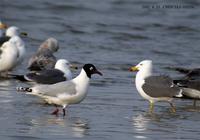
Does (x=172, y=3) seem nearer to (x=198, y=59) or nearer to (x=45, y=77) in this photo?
(x=198, y=59)

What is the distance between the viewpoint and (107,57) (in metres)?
18.4

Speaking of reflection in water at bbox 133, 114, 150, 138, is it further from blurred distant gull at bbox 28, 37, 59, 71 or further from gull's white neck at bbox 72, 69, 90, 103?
blurred distant gull at bbox 28, 37, 59, 71

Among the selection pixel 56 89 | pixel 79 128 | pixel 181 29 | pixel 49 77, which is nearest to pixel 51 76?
pixel 49 77

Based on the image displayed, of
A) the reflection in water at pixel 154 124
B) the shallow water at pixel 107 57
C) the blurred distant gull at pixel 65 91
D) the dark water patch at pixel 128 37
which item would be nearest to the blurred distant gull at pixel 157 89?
the shallow water at pixel 107 57

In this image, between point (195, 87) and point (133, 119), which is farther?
point (195, 87)

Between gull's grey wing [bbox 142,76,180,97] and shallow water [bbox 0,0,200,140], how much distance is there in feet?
0.94

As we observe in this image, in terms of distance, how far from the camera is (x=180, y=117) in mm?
10930

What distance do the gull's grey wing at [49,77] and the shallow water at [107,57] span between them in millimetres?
462

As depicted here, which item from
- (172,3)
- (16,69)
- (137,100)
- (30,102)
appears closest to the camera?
(30,102)

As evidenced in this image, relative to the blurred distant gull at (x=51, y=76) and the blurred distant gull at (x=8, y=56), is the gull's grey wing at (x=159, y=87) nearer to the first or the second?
the blurred distant gull at (x=51, y=76)

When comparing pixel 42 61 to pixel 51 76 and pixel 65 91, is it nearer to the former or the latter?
pixel 51 76

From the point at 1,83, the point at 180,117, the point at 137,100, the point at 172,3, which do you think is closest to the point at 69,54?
the point at 1,83

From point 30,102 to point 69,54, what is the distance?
6989 mm

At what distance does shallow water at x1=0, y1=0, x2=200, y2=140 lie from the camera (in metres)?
9.62
